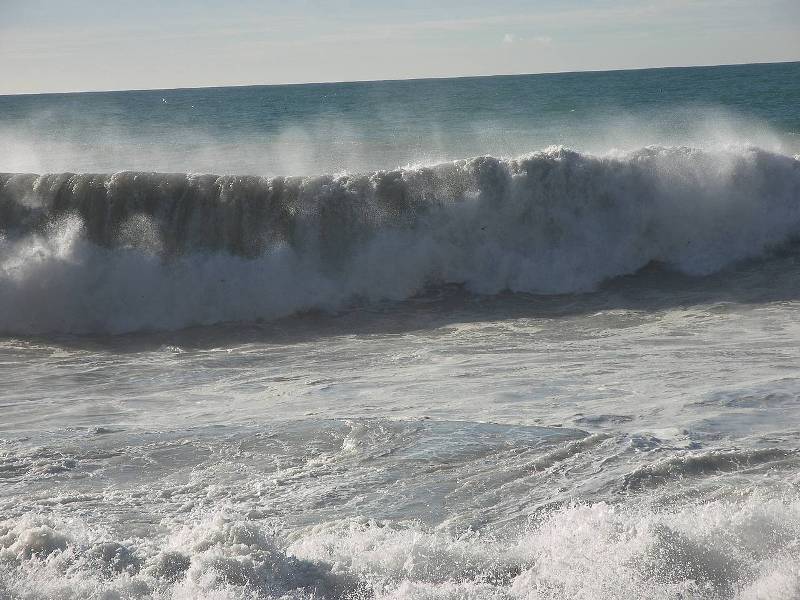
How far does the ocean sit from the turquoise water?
3.49 metres

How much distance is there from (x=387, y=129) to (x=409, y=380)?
80.7 feet

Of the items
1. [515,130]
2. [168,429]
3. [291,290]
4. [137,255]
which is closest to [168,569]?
[168,429]

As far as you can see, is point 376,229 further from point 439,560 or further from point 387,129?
point 387,129

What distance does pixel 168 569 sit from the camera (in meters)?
5.05

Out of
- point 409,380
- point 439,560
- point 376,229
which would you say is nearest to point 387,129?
point 376,229

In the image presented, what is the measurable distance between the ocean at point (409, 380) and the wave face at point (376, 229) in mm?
44

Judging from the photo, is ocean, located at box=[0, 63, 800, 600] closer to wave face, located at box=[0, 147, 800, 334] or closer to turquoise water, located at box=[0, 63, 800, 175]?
wave face, located at box=[0, 147, 800, 334]

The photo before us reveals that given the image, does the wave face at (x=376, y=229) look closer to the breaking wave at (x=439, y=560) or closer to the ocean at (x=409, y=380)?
the ocean at (x=409, y=380)

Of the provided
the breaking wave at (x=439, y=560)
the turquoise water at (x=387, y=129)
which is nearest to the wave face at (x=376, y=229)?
the turquoise water at (x=387, y=129)

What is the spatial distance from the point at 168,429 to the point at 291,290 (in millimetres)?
5725

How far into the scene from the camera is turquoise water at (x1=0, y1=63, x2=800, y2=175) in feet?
80.0

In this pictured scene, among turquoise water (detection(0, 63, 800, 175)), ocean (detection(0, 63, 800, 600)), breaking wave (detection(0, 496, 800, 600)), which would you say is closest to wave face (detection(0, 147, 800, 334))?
ocean (detection(0, 63, 800, 600))

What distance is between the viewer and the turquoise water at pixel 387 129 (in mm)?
24375

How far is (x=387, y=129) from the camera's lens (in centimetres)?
3284
